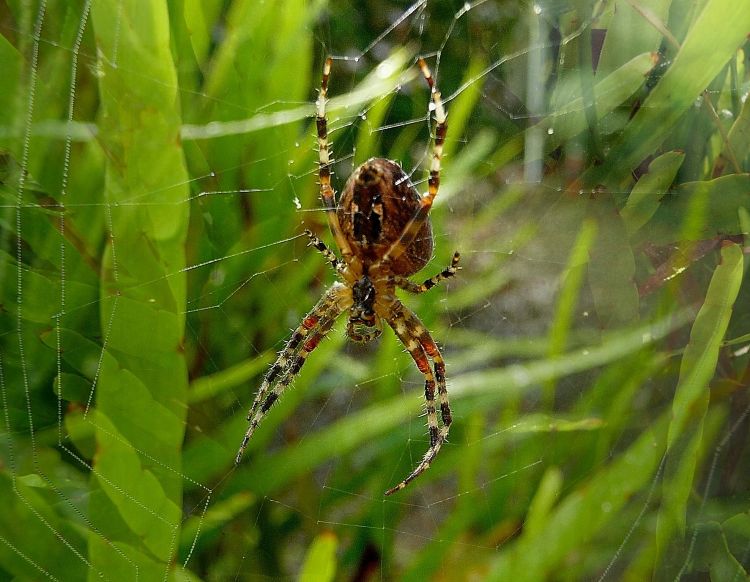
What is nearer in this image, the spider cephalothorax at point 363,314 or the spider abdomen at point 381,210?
the spider abdomen at point 381,210

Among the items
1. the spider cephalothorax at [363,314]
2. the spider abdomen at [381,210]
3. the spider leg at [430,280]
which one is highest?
the spider abdomen at [381,210]

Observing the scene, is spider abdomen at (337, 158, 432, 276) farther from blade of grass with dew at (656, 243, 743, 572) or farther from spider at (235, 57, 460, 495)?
blade of grass with dew at (656, 243, 743, 572)

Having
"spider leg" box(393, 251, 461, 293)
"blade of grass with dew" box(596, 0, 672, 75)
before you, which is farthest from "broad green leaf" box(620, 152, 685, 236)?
"spider leg" box(393, 251, 461, 293)

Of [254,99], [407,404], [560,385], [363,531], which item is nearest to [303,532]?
[363,531]

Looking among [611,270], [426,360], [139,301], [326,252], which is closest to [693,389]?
[611,270]

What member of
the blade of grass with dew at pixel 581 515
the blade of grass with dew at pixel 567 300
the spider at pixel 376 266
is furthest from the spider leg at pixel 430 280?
the blade of grass with dew at pixel 581 515

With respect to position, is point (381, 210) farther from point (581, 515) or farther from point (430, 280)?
point (581, 515)

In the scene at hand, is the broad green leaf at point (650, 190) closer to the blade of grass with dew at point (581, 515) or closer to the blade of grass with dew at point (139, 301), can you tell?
the blade of grass with dew at point (581, 515)
